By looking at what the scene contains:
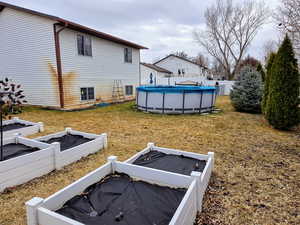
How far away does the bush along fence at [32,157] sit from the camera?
265 cm

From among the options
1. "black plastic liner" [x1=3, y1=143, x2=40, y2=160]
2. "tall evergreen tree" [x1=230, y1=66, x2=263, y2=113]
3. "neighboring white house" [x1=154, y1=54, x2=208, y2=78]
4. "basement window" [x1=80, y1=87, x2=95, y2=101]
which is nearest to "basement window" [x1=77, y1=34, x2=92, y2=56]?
"basement window" [x1=80, y1=87, x2=95, y2=101]

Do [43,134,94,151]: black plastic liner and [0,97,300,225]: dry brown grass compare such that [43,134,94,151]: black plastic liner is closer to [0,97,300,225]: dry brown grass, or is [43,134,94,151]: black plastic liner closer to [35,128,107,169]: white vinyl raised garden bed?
[35,128,107,169]: white vinyl raised garden bed

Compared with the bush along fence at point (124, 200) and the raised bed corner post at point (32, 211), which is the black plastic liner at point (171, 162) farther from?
the raised bed corner post at point (32, 211)

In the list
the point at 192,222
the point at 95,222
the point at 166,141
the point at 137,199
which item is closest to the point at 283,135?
the point at 166,141

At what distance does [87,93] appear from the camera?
427 inches

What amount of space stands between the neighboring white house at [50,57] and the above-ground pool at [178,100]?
3908mm

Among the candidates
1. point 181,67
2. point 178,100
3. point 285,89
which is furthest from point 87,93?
point 181,67

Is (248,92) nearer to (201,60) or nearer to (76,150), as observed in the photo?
(76,150)

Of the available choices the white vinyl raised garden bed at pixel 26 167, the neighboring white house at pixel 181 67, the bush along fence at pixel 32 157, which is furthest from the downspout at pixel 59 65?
the neighboring white house at pixel 181 67

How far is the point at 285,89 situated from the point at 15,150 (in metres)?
7.15

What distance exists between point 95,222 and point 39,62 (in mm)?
10123

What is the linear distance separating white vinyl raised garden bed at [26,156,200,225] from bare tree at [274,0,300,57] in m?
11.7

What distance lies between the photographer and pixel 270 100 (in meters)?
6.11

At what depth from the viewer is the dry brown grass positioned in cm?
223
